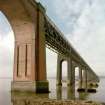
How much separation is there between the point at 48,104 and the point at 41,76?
49.6 ft

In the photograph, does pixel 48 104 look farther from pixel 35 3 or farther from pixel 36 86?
pixel 35 3

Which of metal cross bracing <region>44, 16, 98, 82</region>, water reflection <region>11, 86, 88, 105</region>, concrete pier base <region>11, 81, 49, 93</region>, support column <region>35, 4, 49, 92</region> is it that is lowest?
water reflection <region>11, 86, 88, 105</region>

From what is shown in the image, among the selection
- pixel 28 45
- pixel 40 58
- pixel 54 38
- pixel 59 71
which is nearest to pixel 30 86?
pixel 40 58

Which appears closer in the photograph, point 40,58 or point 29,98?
point 29,98

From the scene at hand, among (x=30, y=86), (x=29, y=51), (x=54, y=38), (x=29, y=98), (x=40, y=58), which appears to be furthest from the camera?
(x=54, y=38)

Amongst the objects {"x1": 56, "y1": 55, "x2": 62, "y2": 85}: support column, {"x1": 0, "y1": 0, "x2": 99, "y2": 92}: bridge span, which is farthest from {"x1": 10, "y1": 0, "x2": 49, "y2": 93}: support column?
{"x1": 56, "y1": 55, "x2": 62, "y2": 85}: support column

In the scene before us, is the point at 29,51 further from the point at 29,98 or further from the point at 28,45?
the point at 29,98

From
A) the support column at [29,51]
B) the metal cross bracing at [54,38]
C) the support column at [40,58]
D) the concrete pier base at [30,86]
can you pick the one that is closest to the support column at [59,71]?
the metal cross bracing at [54,38]

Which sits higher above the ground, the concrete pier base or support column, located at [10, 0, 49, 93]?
support column, located at [10, 0, 49, 93]

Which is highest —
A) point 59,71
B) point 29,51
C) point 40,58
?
point 29,51

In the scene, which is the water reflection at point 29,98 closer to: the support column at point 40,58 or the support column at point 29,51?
the support column at point 29,51

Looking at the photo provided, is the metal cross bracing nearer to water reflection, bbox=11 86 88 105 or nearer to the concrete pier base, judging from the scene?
the concrete pier base

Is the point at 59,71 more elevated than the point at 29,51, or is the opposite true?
the point at 29,51

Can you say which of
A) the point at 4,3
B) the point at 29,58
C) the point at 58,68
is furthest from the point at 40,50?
the point at 58,68
